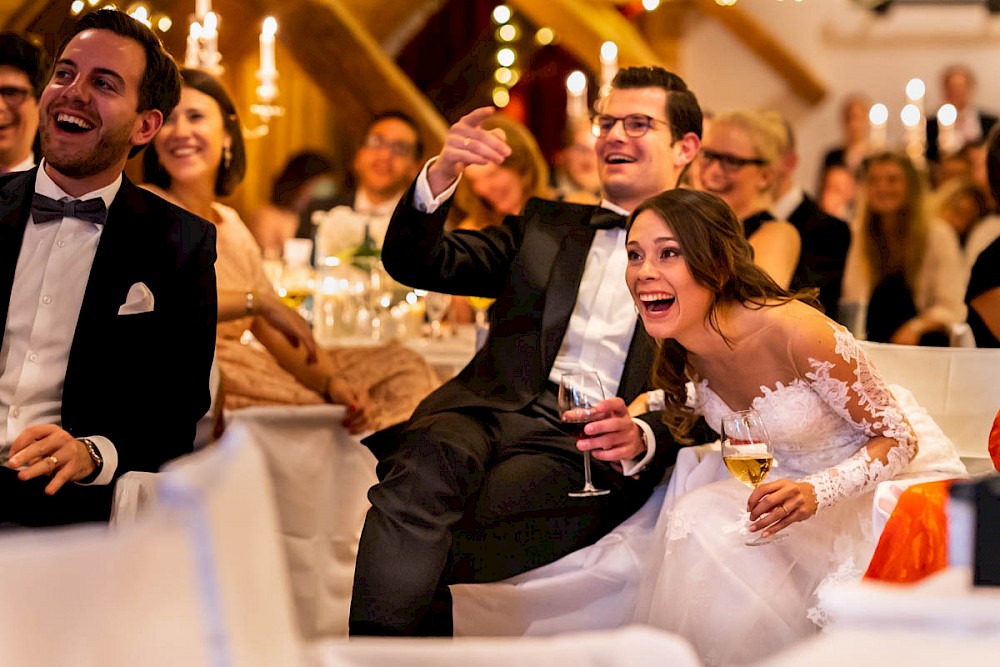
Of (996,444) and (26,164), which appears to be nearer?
(996,444)

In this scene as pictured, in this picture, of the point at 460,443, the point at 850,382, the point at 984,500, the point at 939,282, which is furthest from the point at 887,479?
the point at 939,282

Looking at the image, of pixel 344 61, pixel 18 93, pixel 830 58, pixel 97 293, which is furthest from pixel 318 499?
pixel 830 58

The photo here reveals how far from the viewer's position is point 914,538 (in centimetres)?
218

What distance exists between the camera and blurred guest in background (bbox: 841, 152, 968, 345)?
575 cm

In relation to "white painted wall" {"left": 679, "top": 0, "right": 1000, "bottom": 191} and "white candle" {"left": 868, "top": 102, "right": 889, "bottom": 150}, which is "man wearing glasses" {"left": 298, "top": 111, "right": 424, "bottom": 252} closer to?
"white candle" {"left": 868, "top": 102, "right": 889, "bottom": 150}

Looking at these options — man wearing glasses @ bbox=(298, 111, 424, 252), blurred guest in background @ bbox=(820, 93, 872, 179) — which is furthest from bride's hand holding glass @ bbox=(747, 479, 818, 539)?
blurred guest in background @ bbox=(820, 93, 872, 179)

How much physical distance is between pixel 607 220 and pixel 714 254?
55cm

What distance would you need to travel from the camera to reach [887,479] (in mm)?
2689

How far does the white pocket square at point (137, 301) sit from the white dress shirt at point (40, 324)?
0.30 feet

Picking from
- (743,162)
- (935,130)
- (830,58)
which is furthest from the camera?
(830,58)

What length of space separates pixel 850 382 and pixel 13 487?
67.2 inches

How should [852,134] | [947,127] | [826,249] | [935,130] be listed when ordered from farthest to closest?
[852,134] → [935,130] → [947,127] → [826,249]

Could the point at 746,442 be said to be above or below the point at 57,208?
below

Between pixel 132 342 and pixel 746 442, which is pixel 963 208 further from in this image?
pixel 132 342
